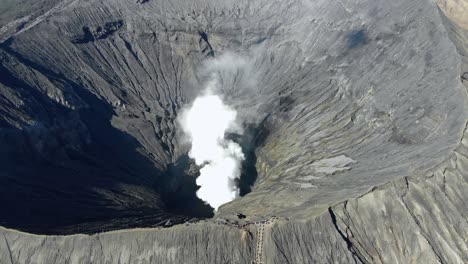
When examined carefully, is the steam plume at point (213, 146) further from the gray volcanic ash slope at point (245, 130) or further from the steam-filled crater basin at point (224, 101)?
the gray volcanic ash slope at point (245, 130)

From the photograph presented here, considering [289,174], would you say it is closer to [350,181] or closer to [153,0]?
[350,181]

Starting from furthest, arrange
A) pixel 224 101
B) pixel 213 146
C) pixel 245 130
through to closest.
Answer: pixel 224 101 < pixel 245 130 < pixel 213 146

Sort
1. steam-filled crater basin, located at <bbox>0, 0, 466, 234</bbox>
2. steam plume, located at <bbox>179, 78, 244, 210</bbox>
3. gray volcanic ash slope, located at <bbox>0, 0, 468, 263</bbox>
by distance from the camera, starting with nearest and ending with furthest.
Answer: gray volcanic ash slope, located at <bbox>0, 0, 468, 263</bbox> → steam-filled crater basin, located at <bbox>0, 0, 466, 234</bbox> → steam plume, located at <bbox>179, 78, 244, 210</bbox>

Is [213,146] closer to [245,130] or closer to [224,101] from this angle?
[245,130]

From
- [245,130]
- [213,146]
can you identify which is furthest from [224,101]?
[213,146]

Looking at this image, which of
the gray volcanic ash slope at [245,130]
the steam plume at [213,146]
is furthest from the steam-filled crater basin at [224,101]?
the steam plume at [213,146]

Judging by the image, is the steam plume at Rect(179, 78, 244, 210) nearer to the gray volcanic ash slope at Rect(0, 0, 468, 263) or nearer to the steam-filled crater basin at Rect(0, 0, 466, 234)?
the steam-filled crater basin at Rect(0, 0, 466, 234)

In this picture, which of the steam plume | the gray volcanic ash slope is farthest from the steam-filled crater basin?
the steam plume
